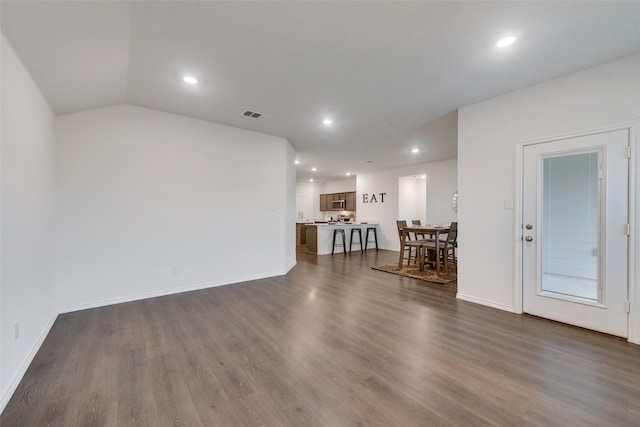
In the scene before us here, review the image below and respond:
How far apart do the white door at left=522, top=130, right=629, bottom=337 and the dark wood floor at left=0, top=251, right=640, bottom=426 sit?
0.27m

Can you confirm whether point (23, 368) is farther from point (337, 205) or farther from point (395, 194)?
point (337, 205)

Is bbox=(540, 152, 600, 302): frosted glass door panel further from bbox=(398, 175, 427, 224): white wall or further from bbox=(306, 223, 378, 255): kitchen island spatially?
bbox=(398, 175, 427, 224): white wall

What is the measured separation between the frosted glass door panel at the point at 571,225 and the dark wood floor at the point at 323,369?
48 cm

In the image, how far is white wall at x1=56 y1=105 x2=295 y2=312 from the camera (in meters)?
3.22

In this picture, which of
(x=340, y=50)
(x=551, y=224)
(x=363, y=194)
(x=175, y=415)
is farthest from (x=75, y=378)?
(x=363, y=194)

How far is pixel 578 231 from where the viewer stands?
2766 mm

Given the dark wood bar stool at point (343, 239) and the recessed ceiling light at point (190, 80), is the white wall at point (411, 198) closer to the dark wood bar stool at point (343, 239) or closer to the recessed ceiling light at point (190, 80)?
the dark wood bar stool at point (343, 239)

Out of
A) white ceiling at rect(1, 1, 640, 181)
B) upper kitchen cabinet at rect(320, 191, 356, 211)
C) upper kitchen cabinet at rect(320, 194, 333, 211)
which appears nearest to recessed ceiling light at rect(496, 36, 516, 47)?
white ceiling at rect(1, 1, 640, 181)

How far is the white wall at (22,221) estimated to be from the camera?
1731 millimetres

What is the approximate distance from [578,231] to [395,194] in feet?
18.3

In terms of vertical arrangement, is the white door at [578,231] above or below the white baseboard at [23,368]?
above

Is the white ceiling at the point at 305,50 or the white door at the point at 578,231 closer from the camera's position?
the white ceiling at the point at 305,50

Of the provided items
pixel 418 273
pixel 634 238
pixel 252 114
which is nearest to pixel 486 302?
pixel 634 238

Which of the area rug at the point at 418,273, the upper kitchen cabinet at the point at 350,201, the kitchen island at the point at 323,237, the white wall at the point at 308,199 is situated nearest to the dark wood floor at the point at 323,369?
the area rug at the point at 418,273
